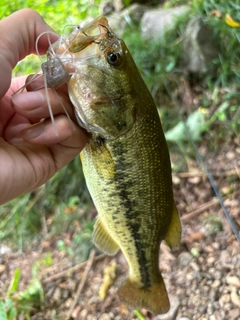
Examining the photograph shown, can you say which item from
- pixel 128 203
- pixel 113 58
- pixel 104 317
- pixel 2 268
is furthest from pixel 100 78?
pixel 2 268

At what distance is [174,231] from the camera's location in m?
1.39

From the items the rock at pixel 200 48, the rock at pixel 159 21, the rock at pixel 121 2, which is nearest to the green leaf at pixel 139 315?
the rock at pixel 200 48

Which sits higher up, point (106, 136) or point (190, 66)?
point (106, 136)

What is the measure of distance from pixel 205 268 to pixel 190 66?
1.58 meters

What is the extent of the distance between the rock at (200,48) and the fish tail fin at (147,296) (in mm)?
1827

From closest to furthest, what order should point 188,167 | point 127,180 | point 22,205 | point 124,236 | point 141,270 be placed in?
1. point 127,180
2. point 124,236
3. point 141,270
4. point 188,167
5. point 22,205

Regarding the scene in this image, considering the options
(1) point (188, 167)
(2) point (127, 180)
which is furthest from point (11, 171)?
(1) point (188, 167)

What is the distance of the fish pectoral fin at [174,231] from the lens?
53.9 inches

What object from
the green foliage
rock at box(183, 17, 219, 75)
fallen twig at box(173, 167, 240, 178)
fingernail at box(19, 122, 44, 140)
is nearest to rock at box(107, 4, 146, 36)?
rock at box(183, 17, 219, 75)

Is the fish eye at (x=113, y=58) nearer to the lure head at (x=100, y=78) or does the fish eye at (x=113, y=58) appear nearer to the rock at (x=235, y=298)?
the lure head at (x=100, y=78)

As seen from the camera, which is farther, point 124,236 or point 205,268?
point 205,268

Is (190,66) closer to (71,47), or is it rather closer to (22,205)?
(22,205)

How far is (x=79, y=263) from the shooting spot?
2326mm

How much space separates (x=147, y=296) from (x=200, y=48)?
195 cm
